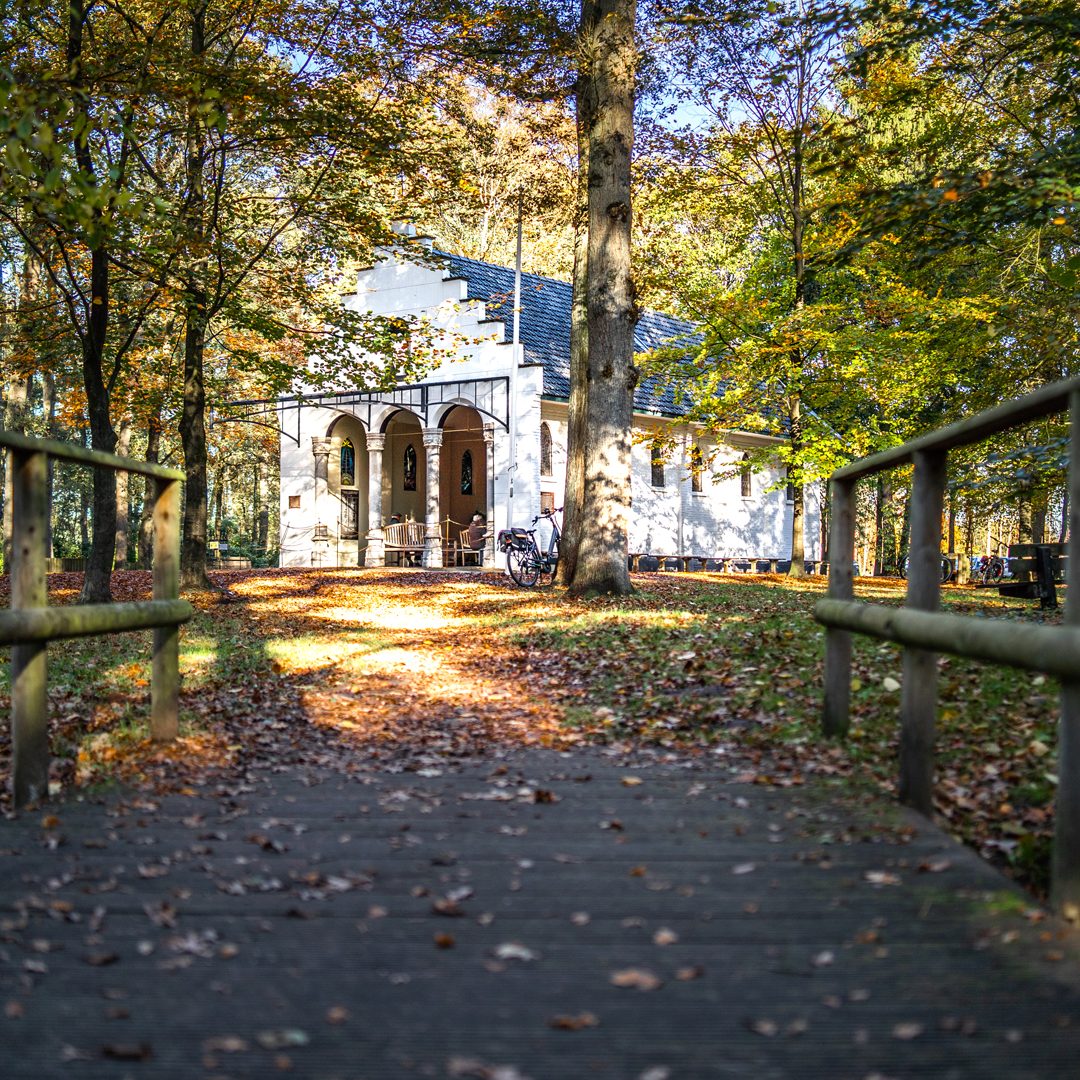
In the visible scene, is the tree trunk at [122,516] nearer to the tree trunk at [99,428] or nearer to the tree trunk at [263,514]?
the tree trunk at [99,428]

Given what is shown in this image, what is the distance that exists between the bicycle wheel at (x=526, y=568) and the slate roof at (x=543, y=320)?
36.2 feet

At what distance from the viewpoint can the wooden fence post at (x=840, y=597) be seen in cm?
580

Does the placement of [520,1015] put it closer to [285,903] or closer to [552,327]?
[285,903]

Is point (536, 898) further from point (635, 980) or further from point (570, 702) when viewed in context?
point (570, 702)

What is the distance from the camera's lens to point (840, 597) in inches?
229

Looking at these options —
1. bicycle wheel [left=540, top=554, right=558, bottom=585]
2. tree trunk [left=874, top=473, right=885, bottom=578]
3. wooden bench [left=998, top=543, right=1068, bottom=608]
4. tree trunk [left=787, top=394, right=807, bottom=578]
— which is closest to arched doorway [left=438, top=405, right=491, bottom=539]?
tree trunk [left=874, top=473, right=885, bottom=578]

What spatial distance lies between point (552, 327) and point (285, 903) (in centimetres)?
3212

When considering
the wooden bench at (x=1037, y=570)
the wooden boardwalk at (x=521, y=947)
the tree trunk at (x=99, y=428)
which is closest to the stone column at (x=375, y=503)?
the tree trunk at (x=99, y=428)

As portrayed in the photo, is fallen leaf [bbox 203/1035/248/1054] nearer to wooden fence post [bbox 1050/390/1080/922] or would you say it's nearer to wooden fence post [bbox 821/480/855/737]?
wooden fence post [bbox 1050/390/1080/922]

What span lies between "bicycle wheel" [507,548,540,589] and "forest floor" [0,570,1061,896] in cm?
584

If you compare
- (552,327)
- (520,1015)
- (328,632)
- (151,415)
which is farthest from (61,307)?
(520,1015)

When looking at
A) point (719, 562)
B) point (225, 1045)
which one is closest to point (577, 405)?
point (225, 1045)

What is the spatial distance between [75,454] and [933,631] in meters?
3.46

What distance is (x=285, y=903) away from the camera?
3709 millimetres
